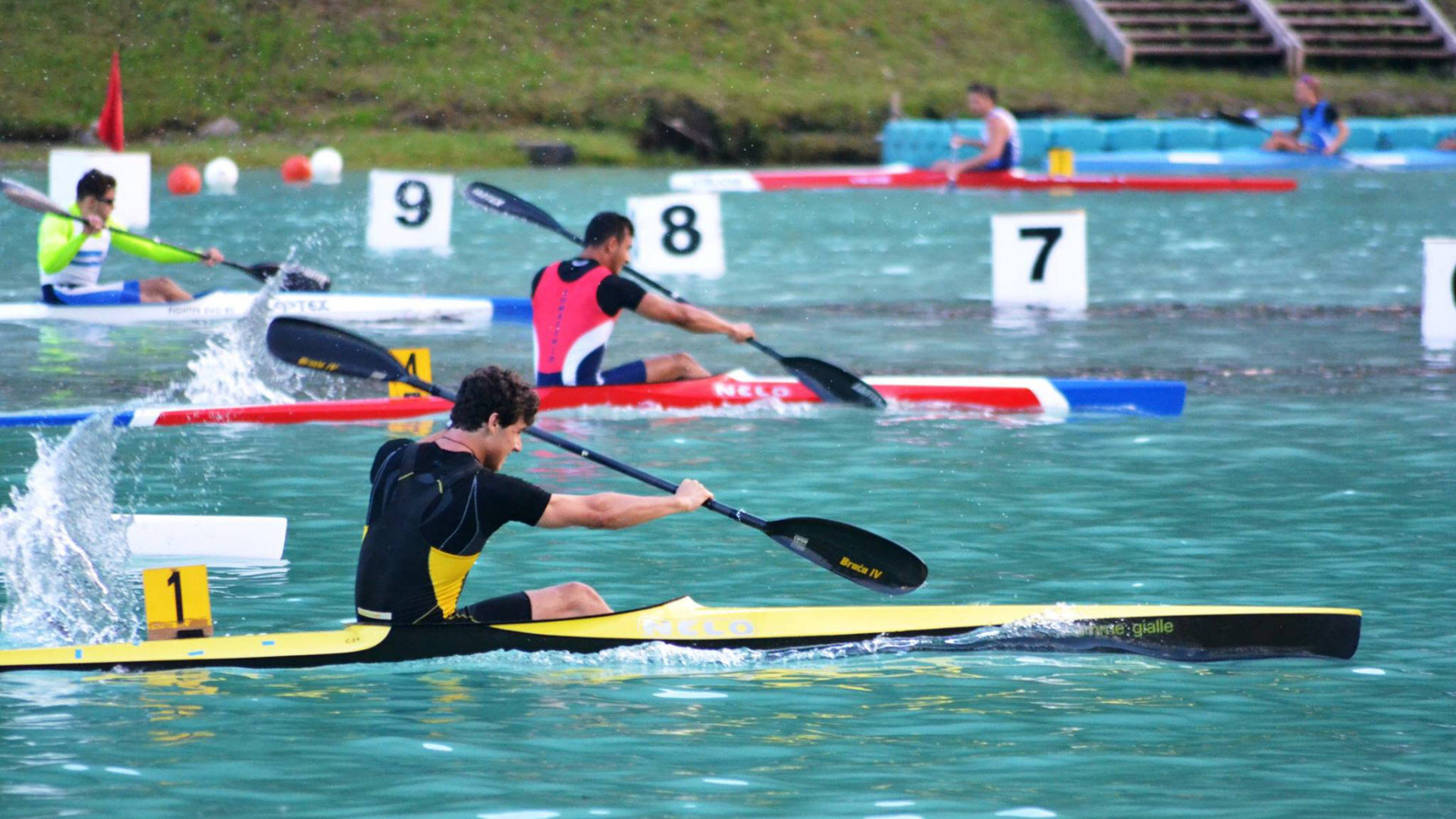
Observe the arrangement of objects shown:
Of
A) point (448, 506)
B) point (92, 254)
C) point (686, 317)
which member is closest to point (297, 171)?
point (92, 254)

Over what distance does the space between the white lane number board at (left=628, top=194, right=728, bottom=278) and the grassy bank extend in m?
13.0

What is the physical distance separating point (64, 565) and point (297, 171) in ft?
67.3

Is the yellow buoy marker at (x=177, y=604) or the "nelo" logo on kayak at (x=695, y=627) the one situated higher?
the yellow buoy marker at (x=177, y=604)

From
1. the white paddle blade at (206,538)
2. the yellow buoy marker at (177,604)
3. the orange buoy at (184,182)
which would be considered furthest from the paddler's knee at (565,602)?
the orange buoy at (184,182)

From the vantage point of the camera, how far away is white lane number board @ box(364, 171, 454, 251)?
17.8 metres

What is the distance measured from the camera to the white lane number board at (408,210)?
17781mm

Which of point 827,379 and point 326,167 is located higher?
point 326,167

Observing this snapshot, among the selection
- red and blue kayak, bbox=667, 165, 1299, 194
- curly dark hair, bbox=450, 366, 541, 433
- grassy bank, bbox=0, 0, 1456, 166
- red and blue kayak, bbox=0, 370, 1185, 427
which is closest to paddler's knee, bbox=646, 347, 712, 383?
red and blue kayak, bbox=0, 370, 1185, 427

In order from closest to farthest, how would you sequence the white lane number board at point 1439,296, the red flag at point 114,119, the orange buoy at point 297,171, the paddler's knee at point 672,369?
the paddler's knee at point 672,369
the white lane number board at point 1439,296
the red flag at point 114,119
the orange buoy at point 297,171

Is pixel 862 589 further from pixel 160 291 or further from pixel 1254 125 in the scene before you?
pixel 1254 125

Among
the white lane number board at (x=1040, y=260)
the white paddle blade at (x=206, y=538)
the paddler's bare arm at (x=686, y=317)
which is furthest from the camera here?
the white lane number board at (x=1040, y=260)

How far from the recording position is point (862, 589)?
23.8 ft

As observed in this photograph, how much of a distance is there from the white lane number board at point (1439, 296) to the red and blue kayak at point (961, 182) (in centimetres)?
894

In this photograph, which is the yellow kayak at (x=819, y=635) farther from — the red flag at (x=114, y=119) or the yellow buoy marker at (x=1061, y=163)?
the red flag at (x=114, y=119)
